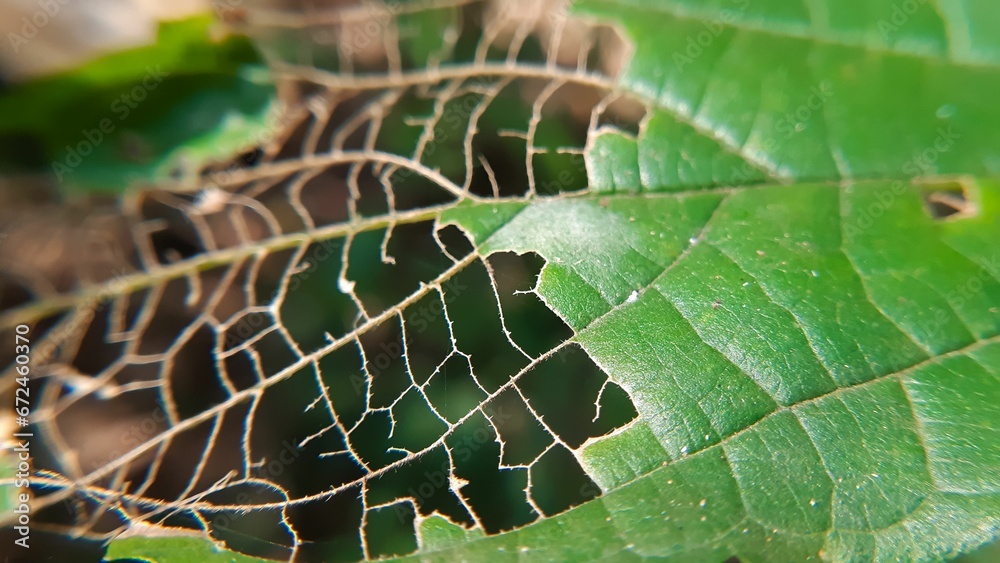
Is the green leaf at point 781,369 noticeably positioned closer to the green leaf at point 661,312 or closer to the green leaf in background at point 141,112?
the green leaf at point 661,312

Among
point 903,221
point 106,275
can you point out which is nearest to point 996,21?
point 903,221

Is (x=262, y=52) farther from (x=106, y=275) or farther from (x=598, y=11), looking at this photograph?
(x=598, y=11)

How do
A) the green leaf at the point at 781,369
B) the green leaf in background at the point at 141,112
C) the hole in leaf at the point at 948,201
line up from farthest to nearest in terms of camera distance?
1. the green leaf in background at the point at 141,112
2. the hole in leaf at the point at 948,201
3. the green leaf at the point at 781,369

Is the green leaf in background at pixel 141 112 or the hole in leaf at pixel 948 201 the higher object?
the green leaf in background at pixel 141 112

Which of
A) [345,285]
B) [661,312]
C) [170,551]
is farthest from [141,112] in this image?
[661,312]

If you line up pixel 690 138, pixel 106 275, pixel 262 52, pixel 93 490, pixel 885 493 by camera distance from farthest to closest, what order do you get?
pixel 262 52
pixel 106 275
pixel 690 138
pixel 93 490
pixel 885 493

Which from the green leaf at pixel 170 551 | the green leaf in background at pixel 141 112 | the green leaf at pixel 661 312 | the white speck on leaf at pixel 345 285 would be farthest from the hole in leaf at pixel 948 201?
the green leaf in background at pixel 141 112

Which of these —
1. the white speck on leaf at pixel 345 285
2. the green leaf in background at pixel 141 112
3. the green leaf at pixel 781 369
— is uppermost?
the green leaf in background at pixel 141 112

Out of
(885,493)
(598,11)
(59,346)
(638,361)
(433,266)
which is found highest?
(598,11)
